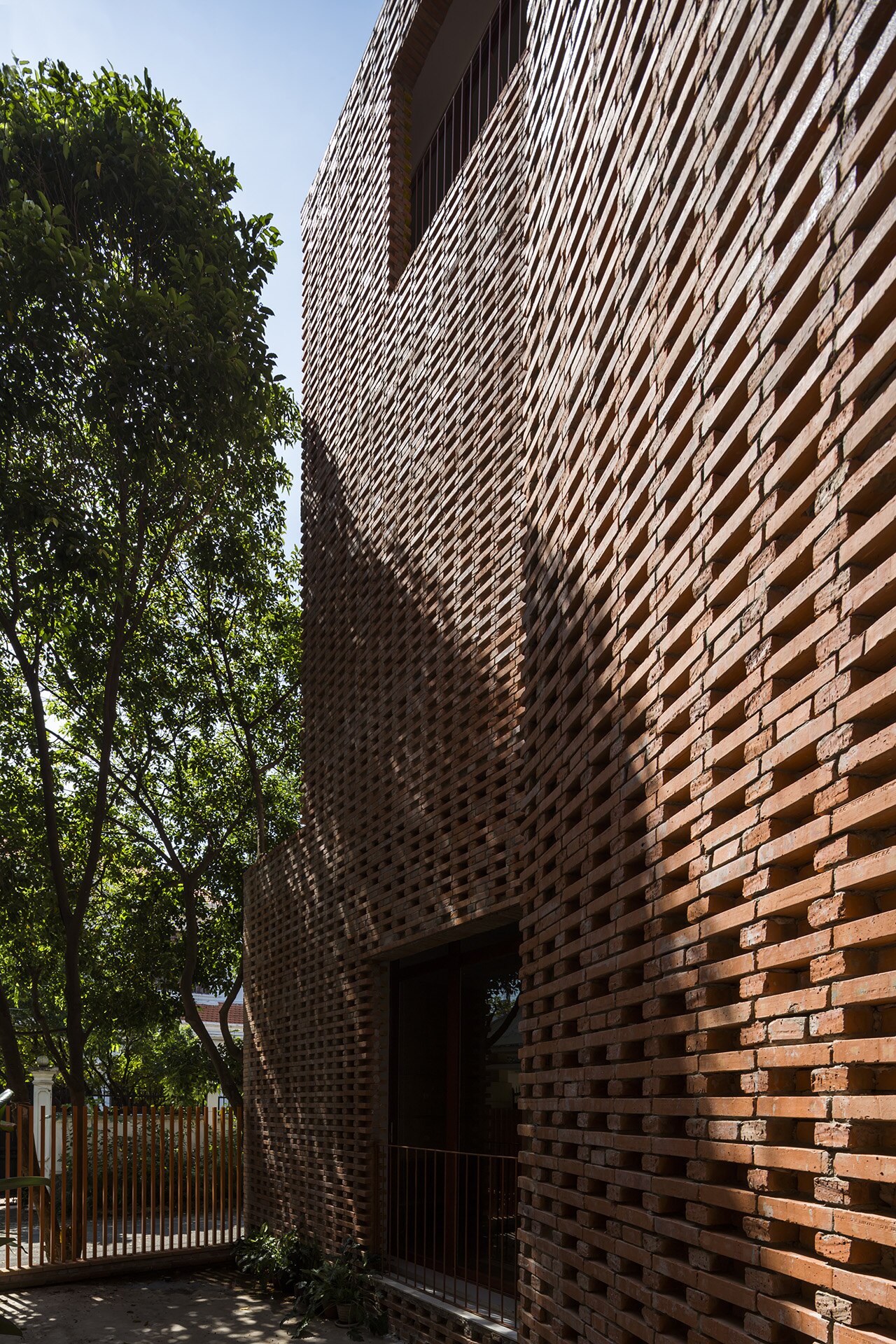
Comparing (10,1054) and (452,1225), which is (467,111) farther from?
(10,1054)

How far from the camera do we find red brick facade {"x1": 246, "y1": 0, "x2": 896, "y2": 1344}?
2432 mm

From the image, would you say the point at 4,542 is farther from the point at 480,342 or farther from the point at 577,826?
the point at 577,826

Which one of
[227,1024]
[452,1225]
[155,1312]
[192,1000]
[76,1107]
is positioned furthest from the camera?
[227,1024]

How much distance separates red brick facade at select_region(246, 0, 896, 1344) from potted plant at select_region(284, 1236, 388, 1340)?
459 mm

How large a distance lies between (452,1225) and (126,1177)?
5787 mm

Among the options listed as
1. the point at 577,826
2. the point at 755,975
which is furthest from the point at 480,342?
the point at 755,975

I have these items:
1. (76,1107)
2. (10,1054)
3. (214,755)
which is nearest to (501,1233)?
(76,1107)

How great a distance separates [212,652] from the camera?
59.4ft

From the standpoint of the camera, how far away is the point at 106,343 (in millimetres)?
10188

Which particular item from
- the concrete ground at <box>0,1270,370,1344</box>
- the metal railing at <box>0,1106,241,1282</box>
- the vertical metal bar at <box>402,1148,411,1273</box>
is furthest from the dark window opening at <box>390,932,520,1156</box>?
the metal railing at <box>0,1106,241,1282</box>

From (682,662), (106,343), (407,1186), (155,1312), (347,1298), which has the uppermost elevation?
(106,343)

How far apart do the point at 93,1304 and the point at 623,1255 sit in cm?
778

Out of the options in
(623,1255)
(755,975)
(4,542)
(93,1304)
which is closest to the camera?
(755,975)

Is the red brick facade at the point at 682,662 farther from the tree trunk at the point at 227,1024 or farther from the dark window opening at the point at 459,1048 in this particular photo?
the tree trunk at the point at 227,1024
